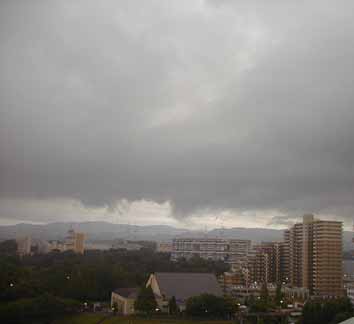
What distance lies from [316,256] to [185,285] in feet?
23.8

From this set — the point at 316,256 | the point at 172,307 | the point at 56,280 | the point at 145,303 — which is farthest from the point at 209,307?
the point at 316,256

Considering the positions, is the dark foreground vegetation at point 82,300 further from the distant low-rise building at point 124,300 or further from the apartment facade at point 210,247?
the apartment facade at point 210,247

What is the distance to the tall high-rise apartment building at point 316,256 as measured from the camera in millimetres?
15094

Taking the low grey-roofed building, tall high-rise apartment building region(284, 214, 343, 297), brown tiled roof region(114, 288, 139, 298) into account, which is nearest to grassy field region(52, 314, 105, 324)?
brown tiled roof region(114, 288, 139, 298)

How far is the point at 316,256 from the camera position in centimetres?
1556

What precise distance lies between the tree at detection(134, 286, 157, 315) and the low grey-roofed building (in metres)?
0.27

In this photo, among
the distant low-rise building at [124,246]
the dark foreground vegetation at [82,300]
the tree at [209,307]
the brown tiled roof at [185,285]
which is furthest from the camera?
the distant low-rise building at [124,246]

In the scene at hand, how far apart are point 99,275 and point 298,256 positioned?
8.56 meters

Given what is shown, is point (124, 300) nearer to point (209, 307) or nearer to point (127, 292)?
point (127, 292)

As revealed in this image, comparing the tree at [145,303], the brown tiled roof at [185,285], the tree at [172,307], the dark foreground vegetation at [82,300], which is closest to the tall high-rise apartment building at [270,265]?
the dark foreground vegetation at [82,300]

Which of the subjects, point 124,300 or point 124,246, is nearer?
point 124,300

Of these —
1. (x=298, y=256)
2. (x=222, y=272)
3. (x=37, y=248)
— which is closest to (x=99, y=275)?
(x=37, y=248)

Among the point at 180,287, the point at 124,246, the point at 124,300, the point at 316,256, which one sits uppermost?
the point at 316,256

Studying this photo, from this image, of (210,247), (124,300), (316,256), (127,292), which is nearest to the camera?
(124,300)
